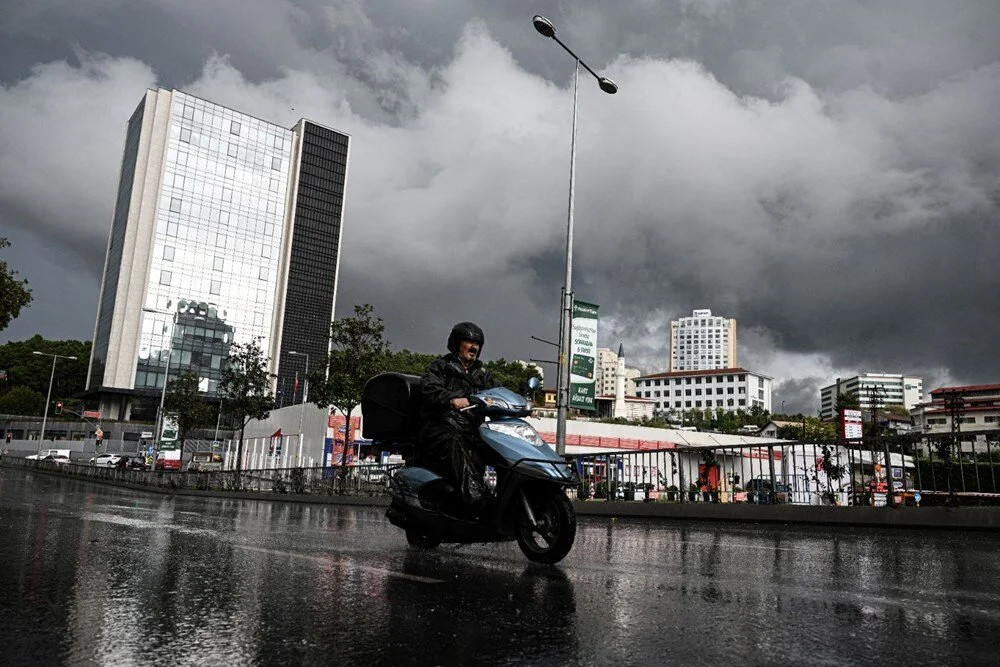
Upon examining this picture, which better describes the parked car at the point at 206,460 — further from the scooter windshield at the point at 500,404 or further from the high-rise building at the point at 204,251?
the scooter windshield at the point at 500,404

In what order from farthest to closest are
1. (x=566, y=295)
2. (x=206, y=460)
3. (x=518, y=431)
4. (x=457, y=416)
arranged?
(x=206, y=460), (x=566, y=295), (x=457, y=416), (x=518, y=431)

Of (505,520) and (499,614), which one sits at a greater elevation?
(505,520)

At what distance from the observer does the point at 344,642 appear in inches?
113

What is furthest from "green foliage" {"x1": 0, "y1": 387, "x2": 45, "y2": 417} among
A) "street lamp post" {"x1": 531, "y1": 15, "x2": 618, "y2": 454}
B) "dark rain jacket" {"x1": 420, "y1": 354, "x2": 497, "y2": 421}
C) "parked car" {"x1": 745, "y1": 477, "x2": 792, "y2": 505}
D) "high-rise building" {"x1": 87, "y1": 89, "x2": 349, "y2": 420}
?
"dark rain jacket" {"x1": 420, "y1": 354, "x2": 497, "y2": 421}

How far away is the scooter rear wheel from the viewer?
6207mm

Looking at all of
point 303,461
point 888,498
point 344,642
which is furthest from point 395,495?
point 303,461

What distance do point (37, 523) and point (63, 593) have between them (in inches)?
214

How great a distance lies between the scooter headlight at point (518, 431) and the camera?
5281 millimetres

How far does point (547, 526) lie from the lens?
5230 millimetres

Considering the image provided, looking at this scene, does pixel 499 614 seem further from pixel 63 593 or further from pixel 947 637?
pixel 63 593

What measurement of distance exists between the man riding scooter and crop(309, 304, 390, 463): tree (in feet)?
91.4

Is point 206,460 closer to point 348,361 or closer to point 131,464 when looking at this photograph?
point 131,464

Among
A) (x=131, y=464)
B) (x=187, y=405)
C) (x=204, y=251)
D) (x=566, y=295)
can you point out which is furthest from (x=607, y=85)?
(x=204, y=251)

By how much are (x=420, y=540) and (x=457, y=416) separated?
133cm
